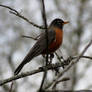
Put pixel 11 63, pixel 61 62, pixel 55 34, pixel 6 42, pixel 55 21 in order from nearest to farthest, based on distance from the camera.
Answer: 1. pixel 61 62
2. pixel 55 34
3. pixel 55 21
4. pixel 11 63
5. pixel 6 42

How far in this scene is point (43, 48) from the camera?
4.46m

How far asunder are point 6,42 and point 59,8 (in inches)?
174

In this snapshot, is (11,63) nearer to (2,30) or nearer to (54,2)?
(2,30)

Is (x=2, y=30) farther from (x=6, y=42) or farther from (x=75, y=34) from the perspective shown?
(x=75, y=34)

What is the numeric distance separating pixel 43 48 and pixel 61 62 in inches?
40.3

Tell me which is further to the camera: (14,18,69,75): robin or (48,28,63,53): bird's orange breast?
(48,28,63,53): bird's orange breast

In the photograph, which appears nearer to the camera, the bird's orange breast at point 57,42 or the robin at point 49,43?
the robin at point 49,43

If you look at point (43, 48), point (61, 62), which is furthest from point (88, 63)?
point (61, 62)

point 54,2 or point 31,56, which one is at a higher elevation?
point 31,56

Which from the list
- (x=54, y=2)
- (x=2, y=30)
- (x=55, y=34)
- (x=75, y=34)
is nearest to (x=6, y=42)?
(x=2, y=30)

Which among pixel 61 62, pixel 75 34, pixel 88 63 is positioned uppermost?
pixel 61 62

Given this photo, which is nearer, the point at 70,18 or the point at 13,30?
the point at 13,30

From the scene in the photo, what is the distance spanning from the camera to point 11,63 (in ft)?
40.8

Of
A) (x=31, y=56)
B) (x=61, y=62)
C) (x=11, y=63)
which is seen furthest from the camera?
(x=11, y=63)
